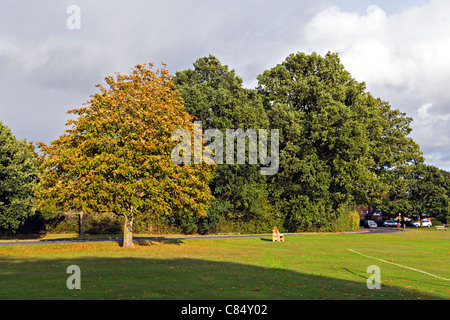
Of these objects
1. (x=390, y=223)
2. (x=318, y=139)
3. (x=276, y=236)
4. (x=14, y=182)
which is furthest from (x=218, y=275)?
(x=390, y=223)

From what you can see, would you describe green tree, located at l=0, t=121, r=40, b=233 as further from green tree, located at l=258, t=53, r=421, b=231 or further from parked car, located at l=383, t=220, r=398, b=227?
parked car, located at l=383, t=220, r=398, b=227

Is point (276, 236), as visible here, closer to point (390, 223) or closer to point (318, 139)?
point (318, 139)

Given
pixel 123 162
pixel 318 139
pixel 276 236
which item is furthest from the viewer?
pixel 318 139

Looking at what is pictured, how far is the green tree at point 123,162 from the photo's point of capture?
35188 millimetres

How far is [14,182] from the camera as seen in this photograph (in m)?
47.3

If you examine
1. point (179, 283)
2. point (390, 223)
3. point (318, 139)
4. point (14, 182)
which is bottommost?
point (390, 223)

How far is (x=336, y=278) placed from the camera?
68.8 ft

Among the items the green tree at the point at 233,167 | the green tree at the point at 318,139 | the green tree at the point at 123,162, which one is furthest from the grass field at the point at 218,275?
the green tree at the point at 318,139

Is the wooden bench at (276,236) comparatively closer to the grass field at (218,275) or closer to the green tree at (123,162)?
the green tree at (123,162)

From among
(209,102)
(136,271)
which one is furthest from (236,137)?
(136,271)

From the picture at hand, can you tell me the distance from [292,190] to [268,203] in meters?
3.74

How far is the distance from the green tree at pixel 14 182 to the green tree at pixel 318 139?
31.0m

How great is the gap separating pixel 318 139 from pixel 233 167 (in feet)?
44.3

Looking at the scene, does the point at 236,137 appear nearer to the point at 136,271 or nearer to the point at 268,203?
the point at 268,203
